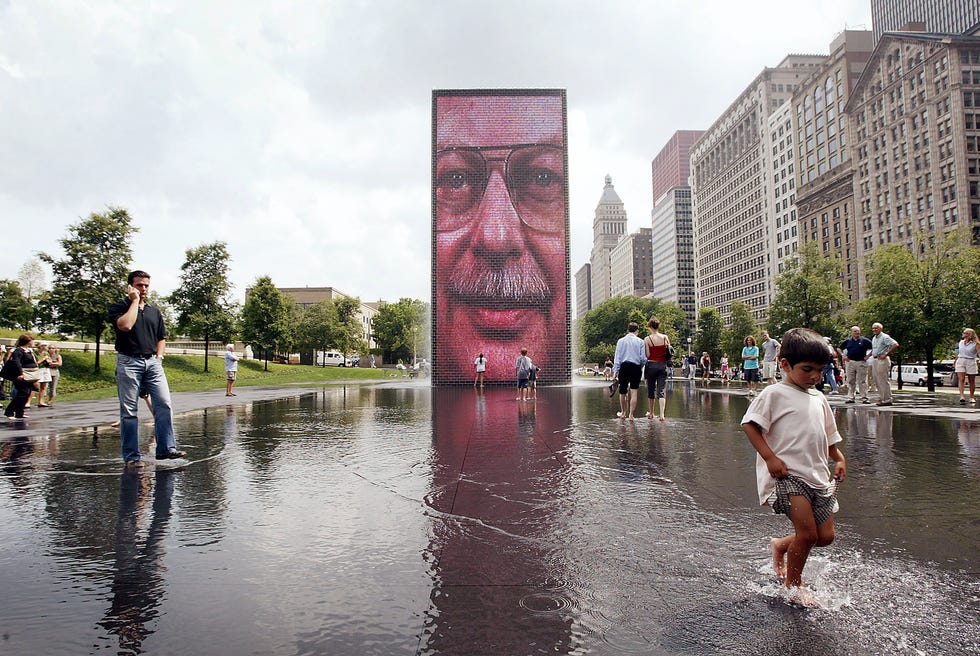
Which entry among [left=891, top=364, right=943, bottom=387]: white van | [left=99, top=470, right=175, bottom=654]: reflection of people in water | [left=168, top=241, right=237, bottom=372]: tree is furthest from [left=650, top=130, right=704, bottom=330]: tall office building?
[left=99, top=470, right=175, bottom=654]: reflection of people in water

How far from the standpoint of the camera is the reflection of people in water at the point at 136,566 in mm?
2309

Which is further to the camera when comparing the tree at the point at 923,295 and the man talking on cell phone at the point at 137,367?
the tree at the point at 923,295

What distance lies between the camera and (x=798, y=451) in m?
2.74

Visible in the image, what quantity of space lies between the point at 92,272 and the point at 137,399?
Answer: 90.5 ft

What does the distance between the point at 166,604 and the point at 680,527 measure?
2.79 metres

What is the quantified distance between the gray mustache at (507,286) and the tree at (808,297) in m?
19.2

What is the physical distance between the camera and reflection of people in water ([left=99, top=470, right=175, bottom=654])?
231 centimetres

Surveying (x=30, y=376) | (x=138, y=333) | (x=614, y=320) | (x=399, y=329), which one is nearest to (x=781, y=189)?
(x=614, y=320)

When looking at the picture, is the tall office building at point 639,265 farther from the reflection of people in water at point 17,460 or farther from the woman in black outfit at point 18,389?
the reflection of people in water at point 17,460

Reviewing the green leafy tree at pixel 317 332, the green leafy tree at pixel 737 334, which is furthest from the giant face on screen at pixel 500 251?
the green leafy tree at pixel 317 332

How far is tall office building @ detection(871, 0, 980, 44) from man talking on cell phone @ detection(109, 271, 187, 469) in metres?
136

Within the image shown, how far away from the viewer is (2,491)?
475 centimetres

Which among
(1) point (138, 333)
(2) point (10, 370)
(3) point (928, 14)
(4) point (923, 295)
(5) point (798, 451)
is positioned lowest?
(5) point (798, 451)

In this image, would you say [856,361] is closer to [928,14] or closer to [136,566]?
[136,566]
